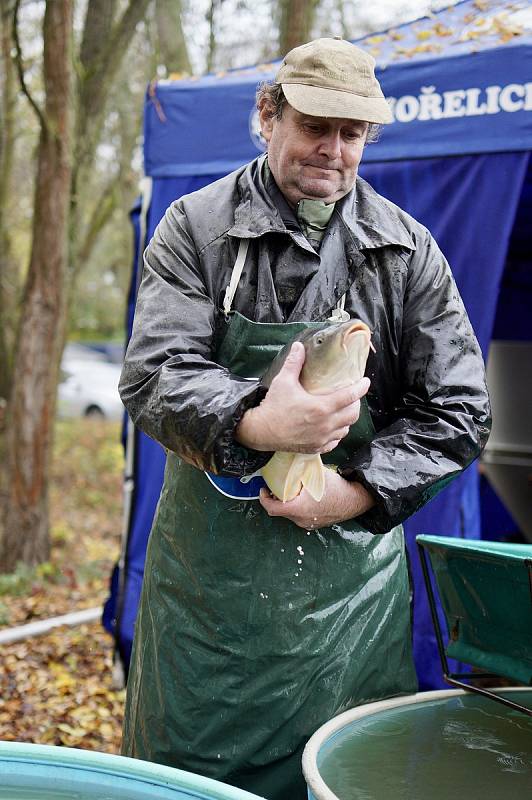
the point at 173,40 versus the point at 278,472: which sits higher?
the point at 173,40

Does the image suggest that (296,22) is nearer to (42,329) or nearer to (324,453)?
(42,329)

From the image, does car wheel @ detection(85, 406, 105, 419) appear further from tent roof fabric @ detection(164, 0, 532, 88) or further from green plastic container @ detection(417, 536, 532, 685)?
green plastic container @ detection(417, 536, 532, 685)

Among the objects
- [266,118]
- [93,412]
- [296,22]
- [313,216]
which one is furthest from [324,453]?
[93,412]

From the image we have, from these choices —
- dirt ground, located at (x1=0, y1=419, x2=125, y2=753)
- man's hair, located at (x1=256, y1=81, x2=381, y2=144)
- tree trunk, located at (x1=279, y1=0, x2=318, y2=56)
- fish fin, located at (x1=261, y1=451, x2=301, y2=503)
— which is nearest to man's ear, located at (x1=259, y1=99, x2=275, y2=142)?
man's hair, located at (x1=256, y1=81, x2=381, y2=144)

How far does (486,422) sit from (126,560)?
3190 mm

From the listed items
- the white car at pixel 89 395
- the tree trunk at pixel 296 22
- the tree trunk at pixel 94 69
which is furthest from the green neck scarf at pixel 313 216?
the white car at pixel 89 395

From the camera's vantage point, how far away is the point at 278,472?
6.71 feet

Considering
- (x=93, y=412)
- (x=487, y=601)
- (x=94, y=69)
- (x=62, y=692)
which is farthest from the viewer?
(x=93, y=412)

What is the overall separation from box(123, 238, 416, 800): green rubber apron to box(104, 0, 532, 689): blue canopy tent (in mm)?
1977

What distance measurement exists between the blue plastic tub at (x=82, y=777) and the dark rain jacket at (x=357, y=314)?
2.08 feet

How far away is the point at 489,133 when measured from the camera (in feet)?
12.6

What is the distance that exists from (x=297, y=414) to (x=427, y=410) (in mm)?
530

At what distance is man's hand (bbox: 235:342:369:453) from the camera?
181cm

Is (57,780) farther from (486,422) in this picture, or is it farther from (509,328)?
(509,328)
